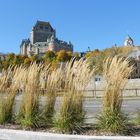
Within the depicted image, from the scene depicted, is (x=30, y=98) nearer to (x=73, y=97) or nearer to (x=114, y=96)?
(x=73, y=97)

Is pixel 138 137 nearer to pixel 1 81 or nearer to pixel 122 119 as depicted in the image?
pixel 122 119

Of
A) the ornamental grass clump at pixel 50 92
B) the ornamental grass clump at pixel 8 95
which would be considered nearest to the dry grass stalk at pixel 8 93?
the ornamental grass clump at pixel 8 95

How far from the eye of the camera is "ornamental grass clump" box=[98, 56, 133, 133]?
7930 mm

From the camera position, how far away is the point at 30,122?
8781 mm

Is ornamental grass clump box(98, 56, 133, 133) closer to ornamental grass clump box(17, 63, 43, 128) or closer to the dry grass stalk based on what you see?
ornamental grass clump box(17, 63, 43, 128)

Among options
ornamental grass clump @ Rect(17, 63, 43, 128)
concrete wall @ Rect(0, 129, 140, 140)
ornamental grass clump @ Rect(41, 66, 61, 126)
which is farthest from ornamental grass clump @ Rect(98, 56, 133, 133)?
ornamental grass clump @ Rect(17, 63, 43, 128)

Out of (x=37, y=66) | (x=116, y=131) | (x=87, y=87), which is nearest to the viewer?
(x=116, y=131)

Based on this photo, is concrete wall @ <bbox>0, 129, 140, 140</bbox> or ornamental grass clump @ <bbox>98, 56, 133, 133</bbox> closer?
concrete wall @ <bbox>0, 129, 140, 140</bbox>

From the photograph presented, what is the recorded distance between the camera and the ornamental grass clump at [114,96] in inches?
312

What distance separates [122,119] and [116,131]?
268 millimetres

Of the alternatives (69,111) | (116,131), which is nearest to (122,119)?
(116,131)

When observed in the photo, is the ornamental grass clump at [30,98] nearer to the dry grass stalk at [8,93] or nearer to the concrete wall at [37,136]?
the dry grass stalk at [8,93]

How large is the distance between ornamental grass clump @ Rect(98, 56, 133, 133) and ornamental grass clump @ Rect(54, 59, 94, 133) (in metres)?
0.45

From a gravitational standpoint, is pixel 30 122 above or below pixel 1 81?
below
